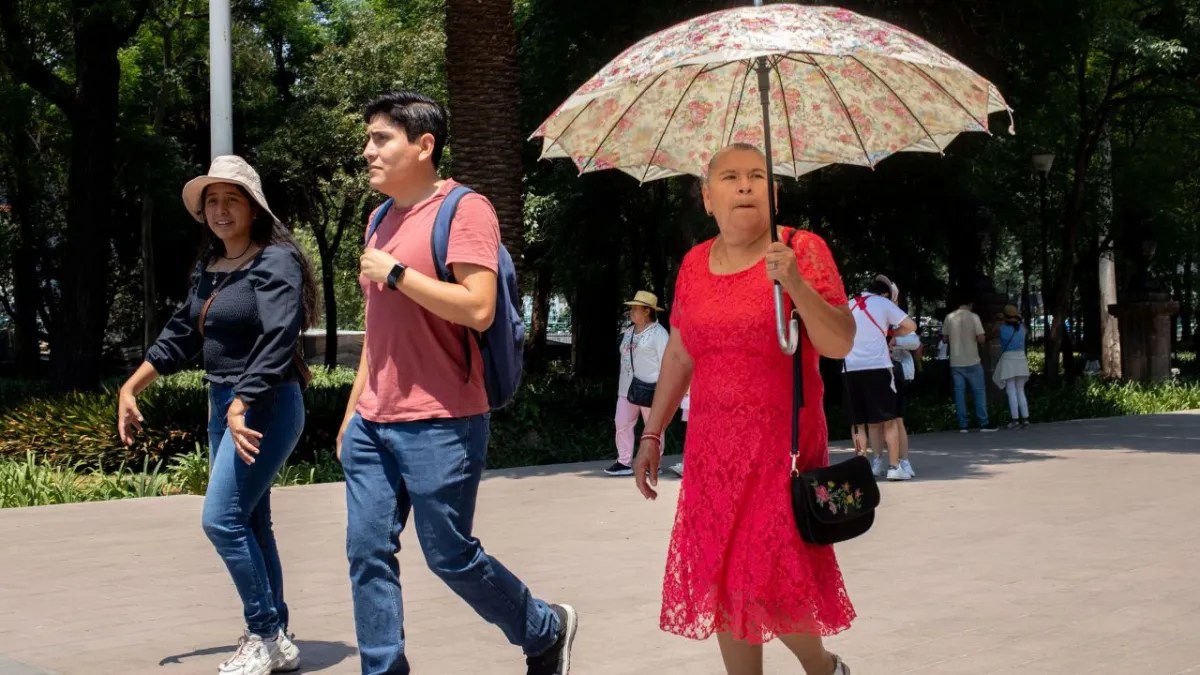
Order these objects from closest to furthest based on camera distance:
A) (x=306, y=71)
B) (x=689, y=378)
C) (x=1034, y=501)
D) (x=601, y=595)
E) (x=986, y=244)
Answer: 1. (x=689, y=378)
2. (x=601, y=595)
3. (x=1034, y=501)
4. (x=986, y=244)
5. (x=306, y=71)

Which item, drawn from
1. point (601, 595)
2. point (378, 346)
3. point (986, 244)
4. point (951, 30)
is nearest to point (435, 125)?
point (378, 346)

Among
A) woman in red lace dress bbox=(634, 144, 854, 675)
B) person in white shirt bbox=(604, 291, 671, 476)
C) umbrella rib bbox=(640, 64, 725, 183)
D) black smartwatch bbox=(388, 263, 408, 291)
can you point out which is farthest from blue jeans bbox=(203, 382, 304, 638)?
person in white shirt bbox=(604, 291, 671, 476)

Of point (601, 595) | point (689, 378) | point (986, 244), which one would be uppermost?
point (986, 244)

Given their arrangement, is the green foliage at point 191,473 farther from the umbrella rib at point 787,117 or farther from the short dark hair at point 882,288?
the umbrella rib at point 787,117

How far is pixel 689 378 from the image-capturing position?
434cm

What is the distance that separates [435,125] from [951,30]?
16.0 metres

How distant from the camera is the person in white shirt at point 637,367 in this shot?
12.2 m

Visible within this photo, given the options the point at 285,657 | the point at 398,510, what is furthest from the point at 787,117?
the point at 285,657

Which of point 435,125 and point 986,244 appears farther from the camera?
point 986,244

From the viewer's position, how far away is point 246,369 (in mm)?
5066

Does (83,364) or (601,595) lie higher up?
(83,364)

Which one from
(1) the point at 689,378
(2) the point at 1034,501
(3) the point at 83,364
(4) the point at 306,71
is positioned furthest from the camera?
(4) the point at 306,71

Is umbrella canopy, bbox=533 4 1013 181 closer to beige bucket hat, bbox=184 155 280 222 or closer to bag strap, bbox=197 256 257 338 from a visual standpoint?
beige bucket hat, bbox=184 155 280 222

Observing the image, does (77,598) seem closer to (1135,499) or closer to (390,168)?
(390,168)
